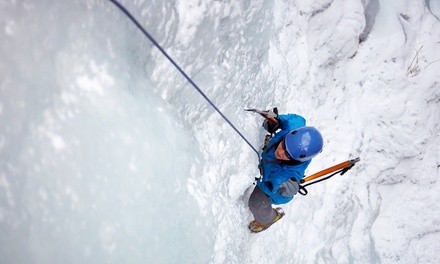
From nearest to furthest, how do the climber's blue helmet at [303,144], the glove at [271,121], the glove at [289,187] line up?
the climber's blue helmet at [303,144], the glove at [289,187], the glove at [271,121]

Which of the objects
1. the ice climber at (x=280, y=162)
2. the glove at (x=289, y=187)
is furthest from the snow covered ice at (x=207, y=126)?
the glove at (x=289, y=187)

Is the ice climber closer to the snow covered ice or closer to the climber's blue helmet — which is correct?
the climber's blue helmet

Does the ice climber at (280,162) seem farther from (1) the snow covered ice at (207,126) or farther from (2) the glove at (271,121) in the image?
(1) the snow covered ice at (207,126)

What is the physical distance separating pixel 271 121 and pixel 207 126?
69 cm

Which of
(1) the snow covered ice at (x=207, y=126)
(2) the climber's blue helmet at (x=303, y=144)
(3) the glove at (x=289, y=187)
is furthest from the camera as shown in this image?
(3) the glove at (x=289, y=187)

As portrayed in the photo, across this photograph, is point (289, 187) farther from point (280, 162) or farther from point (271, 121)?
point (271, 121)

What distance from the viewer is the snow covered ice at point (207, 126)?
1.68 m

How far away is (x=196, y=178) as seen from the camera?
254cm

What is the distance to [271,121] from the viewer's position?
10.6ft

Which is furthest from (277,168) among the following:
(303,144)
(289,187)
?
(303,144)

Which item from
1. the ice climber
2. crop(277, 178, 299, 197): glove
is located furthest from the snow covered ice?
crop(277, 178, 299, 197): glove

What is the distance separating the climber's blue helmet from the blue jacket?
0.63 ft

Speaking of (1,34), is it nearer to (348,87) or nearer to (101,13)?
(101,13)

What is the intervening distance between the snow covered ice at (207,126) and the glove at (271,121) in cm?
15
